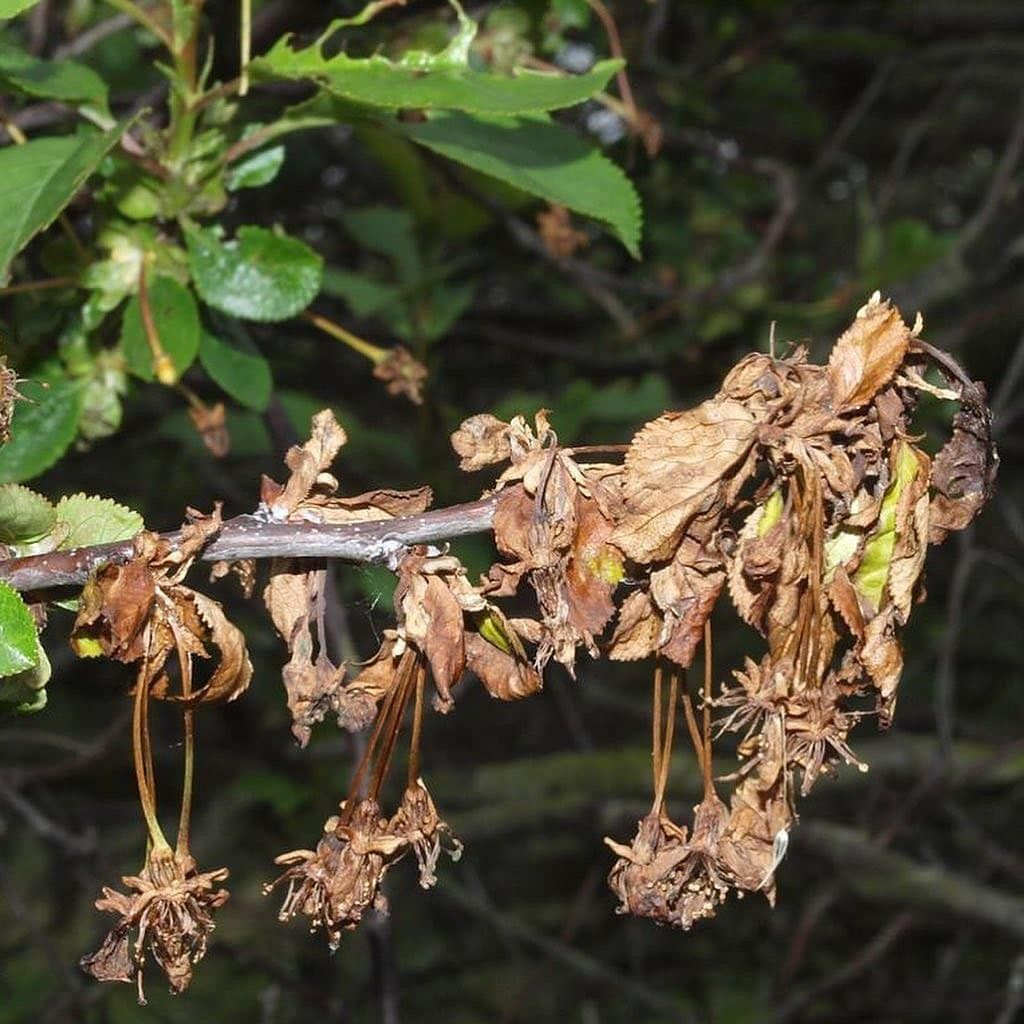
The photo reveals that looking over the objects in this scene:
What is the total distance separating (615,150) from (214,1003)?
1880mm

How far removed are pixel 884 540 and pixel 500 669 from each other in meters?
0.26

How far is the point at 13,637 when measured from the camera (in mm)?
873

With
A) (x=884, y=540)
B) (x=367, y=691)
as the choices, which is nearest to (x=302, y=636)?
(x=367, y=691)

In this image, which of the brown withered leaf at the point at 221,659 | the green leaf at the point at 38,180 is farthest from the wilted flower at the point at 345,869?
the green leaf at the point at 38,180

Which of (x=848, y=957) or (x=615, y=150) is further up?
(x=615, y=150)

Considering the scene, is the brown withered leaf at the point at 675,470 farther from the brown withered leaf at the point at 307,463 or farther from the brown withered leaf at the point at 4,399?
the brown withered leaf at the point at 4,399

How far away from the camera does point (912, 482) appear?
2.98ft

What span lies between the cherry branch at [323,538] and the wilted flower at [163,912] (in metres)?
0.20

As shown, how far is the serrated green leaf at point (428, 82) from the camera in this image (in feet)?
3.87

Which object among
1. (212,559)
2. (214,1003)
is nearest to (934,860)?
(214,1003)

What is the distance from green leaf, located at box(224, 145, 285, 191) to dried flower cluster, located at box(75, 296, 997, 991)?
55 cm

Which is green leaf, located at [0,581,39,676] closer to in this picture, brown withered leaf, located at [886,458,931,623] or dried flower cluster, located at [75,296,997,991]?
dried flower cluster, located at [75,296,997,991]

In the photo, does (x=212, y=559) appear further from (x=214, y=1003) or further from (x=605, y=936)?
(x=605, y=936)

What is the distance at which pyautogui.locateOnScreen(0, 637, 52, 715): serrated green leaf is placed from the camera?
0.98 meters
